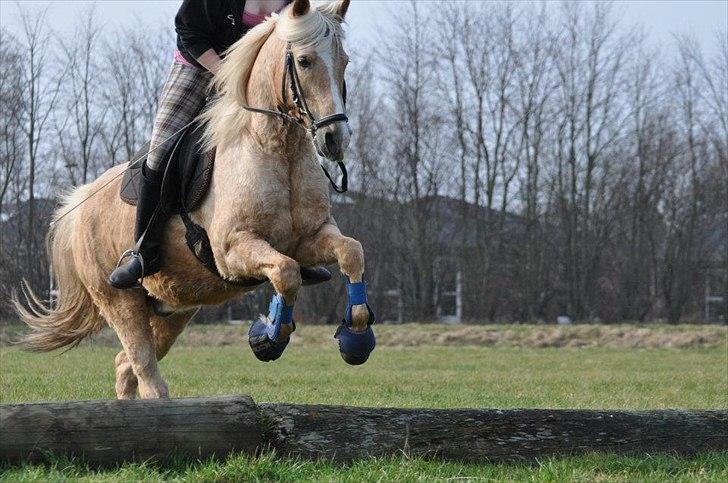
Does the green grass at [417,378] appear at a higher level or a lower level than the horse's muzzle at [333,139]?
lower

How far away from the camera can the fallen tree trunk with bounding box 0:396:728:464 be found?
4723 millimetres

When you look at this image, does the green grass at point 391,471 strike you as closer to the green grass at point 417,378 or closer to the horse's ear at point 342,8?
the horse's ear at point 342,8

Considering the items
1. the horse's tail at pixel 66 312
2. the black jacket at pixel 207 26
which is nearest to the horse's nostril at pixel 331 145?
the black jacket at pixel 207 26

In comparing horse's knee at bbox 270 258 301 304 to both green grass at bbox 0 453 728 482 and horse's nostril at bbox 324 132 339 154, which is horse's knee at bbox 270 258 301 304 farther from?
green grass at bbox 0 453 728 482

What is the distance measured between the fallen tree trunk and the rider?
6.01 feet

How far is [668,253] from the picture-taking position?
165 feet

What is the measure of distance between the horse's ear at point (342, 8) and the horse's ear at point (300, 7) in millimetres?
350

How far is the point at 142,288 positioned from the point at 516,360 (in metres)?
13.8

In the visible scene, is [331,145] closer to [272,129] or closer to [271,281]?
[272,129]

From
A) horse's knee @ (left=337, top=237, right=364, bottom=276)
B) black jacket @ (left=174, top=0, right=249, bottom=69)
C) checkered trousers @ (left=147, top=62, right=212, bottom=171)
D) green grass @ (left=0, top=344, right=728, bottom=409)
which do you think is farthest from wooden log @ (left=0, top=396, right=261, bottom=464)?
green grass @ (left=0, top=344, right=728, bottom=409)

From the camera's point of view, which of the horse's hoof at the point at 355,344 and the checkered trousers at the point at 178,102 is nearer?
the horse's hoof at the point at 355,344

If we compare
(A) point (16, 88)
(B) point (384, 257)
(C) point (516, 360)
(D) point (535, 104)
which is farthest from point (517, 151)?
(C) point (516, 360)

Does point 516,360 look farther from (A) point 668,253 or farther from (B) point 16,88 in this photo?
(A) point 668,253

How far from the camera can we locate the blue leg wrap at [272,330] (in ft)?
19.7
